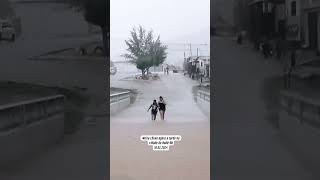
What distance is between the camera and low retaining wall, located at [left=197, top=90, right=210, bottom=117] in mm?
3160

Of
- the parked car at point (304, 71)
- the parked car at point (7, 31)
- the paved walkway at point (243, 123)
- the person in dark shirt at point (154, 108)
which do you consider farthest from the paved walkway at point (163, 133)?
the parked car at point (7, 31)

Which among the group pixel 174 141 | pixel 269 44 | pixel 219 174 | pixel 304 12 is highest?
pixel 304 12

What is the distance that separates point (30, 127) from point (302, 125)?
180 cm

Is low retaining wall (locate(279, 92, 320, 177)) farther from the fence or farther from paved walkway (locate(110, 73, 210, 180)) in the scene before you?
the fence

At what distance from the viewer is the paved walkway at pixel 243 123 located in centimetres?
318

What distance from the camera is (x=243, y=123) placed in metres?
3.21

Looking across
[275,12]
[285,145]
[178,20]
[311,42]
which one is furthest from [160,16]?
[285,145]

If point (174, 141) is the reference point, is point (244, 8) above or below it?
above

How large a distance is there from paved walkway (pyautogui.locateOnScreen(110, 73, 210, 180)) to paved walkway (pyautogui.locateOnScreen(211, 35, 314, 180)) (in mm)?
124

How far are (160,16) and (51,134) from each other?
1.07m

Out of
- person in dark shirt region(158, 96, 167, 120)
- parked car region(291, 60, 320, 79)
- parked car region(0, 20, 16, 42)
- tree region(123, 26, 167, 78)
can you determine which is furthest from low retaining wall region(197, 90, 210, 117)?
parked car region(0, 20, 16, 42)

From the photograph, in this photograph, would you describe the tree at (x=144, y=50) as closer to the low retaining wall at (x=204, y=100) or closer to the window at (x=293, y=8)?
the low retaining wall at (x=204, y=100)

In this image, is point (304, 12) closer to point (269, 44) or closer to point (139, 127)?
point (269, 44)

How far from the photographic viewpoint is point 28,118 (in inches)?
127
